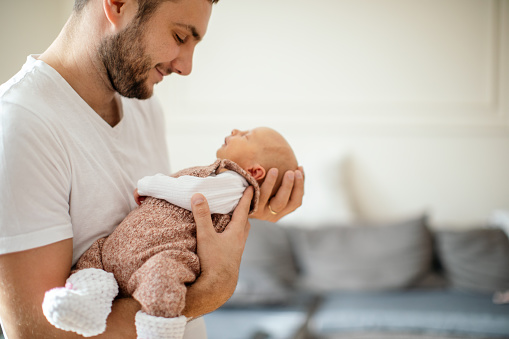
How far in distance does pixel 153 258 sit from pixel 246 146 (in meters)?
0.49

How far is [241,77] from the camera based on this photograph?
3.40 m

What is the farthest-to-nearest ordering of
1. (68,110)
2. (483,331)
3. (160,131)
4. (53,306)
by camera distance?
(483,331) → (160,131) → (68,110) → (53,306)

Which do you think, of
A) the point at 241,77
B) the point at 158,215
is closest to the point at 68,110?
the point at 158,215

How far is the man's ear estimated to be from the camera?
105 cm

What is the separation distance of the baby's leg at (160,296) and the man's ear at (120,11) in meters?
0.53

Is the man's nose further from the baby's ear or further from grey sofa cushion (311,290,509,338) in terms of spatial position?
grey sofa cushion (311,290,509,338)

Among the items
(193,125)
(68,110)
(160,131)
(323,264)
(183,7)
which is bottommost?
(323,264)

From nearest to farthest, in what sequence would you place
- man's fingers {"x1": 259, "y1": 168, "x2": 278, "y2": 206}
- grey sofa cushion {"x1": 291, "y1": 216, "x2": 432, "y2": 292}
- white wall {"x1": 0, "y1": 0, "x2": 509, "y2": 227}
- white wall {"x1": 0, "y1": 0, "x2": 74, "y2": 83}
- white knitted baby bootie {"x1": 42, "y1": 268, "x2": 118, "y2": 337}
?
1. white knitted baby bootie {"x1": 42, "y1": 268, "x2": 118, "y2": 337}
2. man's fingers {"x1": 259, "y1": 168, "x2": 278, "y2": 206}
3. white wall {"x1": 0, "y1": 0, "x2": 74, "y2": 83}
4. grey sofa cushion {"x1": 291, "y1": 216, "x2": 432, "y2": 292}
5. white wall {"x1": 0, "y1": 0, "x2": 509, "y2": 227}

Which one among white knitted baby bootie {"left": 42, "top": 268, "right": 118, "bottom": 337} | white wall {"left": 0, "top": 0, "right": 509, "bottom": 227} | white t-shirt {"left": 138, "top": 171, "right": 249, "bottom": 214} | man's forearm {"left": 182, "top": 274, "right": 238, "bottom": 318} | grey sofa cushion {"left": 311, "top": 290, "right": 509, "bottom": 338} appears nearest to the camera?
white knitted baby bootie {"left": 42, "top": 268, "right": 118, "bottom": 337}

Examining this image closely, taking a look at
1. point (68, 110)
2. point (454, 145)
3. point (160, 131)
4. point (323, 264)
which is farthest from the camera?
point (454, 145)

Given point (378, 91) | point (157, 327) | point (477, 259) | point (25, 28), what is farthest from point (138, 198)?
point (378, 91)

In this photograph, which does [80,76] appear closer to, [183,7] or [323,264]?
[183,7]

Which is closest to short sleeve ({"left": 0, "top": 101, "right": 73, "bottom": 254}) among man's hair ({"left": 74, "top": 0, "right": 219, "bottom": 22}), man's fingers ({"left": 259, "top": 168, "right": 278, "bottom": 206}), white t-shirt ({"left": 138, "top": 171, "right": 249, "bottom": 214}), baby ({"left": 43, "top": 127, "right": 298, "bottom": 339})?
baby ({"left": 43, "top": 127, "right": 298, "bottom": 339})

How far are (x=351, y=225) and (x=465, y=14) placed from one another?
1557 mm
